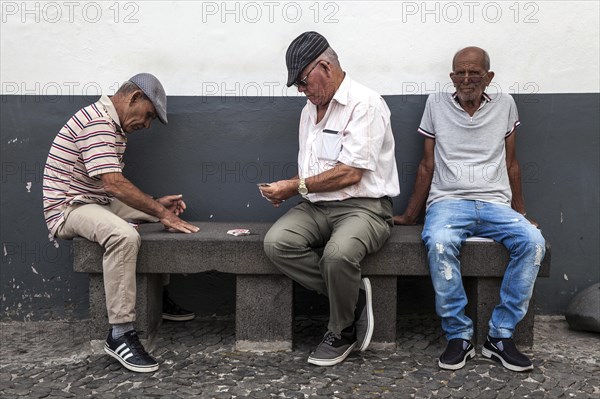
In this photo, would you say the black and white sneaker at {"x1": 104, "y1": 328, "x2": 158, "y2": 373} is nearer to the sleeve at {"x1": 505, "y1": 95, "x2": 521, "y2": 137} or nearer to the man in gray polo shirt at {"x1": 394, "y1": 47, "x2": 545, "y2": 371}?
the man in gray polo shirt at {"x1": 394, "y1": 47, "x2": 545, "y2": 371}

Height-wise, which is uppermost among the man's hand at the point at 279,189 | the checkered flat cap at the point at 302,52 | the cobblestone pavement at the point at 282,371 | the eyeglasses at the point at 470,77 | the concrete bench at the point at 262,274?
the checkered flat cap at the point at 302,52

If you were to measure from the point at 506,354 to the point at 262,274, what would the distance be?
54.2 inches

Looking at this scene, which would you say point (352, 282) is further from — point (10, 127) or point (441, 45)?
point (10, 127)

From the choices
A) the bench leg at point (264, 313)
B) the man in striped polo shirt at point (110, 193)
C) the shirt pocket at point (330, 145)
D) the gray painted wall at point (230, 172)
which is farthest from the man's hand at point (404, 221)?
the man in striped polo shirt at point (110, 193)

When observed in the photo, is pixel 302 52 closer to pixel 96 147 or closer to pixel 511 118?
pixel 96 147

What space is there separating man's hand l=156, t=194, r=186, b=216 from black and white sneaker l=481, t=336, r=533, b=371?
1962mm

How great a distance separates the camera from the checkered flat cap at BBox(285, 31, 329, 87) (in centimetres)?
395

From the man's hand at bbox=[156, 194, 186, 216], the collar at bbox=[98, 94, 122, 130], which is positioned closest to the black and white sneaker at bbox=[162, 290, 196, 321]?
the man's hand at bbox=[156, 194, 186, 216]

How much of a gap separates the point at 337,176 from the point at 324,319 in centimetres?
114

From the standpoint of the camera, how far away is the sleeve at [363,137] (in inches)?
155

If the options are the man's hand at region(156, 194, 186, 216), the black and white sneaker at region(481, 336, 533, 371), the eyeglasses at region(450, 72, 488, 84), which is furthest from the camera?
the man's hand at region(156, 194, 186, 216)

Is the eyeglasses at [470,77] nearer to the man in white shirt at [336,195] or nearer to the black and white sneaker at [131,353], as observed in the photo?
the man in white shirt at [336,195]

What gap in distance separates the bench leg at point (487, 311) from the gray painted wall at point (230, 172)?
58 cm

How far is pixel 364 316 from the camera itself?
13.2 ft
